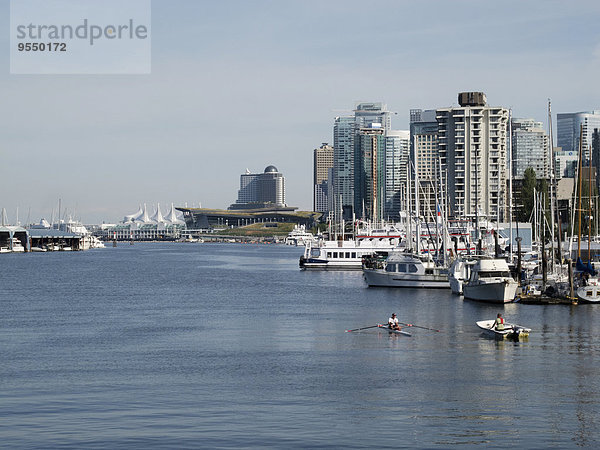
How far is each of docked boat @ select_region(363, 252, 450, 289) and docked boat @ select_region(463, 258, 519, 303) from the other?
16.1 m

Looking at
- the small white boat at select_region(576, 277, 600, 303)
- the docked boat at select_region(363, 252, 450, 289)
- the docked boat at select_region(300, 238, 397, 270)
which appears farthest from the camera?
the docked boat at select_region(300, 238, 397, 270)

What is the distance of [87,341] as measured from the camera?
6569 cm

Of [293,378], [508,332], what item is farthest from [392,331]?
[293,378]

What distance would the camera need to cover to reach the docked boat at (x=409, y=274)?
109312 millimetres

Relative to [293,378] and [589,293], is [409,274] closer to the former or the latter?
[589,293]

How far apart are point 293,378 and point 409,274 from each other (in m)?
62.6

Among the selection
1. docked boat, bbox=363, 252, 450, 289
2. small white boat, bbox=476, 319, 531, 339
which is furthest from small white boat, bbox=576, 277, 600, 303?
docked boat, bbox=363, 252, 450, 289

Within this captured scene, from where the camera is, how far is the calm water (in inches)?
1496

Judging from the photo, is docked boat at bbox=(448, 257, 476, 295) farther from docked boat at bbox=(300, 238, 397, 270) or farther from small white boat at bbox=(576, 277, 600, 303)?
docked boat at bbox=(300, 238, 397, 270)

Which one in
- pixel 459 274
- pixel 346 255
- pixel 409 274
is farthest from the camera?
pixel 346 255

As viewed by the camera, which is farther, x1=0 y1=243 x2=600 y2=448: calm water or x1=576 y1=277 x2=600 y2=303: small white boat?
x1=576 y1=277 x2=600 y2=303: small white boat

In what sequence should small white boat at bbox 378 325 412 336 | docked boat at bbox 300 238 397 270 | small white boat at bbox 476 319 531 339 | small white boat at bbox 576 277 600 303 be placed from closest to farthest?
1. small white boat at bbox 476 319 531 339
2. small white boat at bbox 378 325 412 336
3. small white boat at bbox 576 277 600 303
4. docked boat at bbox 300 238 397 270

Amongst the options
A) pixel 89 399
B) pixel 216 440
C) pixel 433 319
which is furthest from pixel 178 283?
pixel 216 440

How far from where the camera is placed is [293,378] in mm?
50219
